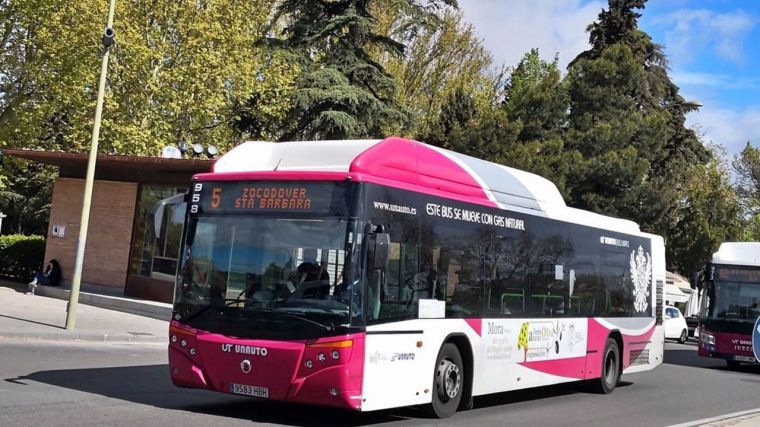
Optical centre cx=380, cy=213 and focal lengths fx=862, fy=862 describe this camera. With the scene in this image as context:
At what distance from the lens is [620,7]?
46031mm

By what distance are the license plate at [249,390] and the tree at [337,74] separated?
19.8 metres

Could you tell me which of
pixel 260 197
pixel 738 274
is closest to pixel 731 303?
pixel 738 274

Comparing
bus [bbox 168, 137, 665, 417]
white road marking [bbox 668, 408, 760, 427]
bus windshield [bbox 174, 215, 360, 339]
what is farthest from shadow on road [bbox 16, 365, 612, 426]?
white road marking [bbox 668, 408, 760, 427]

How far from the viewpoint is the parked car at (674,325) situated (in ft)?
126

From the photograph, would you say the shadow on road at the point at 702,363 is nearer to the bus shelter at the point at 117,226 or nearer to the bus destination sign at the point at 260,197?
the bus shelter at the point at 117,226

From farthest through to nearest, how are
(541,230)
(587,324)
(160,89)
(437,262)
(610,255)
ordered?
(160,89) < (610,255) < (587,324) < (541,230) < (437,262)

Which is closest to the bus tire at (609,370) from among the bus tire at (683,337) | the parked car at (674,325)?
the parked car at (674,325)

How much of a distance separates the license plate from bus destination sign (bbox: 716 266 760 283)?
1677 centimetres

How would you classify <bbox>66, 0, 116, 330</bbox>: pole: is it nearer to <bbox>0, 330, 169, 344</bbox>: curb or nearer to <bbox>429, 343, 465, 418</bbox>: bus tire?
<bbox>0, 330, 169, 344</bbox>: curb

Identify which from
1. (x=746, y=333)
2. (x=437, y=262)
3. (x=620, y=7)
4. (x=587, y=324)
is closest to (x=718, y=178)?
(x=620, y=7)

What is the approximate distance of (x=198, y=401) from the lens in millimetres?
10867

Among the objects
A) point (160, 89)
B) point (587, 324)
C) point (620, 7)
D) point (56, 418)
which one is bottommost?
point (56, 418)

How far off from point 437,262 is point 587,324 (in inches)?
199

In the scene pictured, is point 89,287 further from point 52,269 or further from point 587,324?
point 587,324
